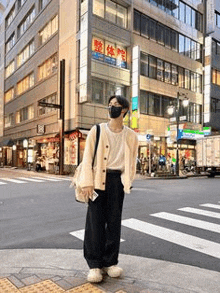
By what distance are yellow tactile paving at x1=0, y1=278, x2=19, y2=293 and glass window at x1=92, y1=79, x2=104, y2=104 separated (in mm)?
22910

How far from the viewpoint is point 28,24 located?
36312 mm

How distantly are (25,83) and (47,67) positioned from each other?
7773 millimetres

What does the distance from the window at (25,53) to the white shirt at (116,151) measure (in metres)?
34.9

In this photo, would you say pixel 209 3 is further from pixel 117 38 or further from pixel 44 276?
pixel 44 276

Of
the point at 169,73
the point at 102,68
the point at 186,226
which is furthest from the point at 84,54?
the point at 186,226

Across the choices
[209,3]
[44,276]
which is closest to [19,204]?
[44,276]

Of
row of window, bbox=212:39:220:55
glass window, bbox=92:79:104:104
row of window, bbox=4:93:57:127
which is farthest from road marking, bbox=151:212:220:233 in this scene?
row of window, bbox=212:39:220:55

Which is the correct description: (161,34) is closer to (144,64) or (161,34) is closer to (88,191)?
(144,64)

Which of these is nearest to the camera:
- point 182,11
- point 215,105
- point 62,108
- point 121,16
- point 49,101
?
point 62,108

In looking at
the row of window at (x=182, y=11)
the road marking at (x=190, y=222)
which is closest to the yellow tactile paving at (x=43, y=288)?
the road marking at (x=190, y=222)

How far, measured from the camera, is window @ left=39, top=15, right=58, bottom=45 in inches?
1145

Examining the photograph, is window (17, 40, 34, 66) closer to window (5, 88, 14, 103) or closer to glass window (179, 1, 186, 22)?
window (5, 88, 14, 103)

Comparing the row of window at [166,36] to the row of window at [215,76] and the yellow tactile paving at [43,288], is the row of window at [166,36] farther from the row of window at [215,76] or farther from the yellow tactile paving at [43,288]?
the yellow tactile paving at [43,288]

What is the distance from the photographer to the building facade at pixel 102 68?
25062mm
